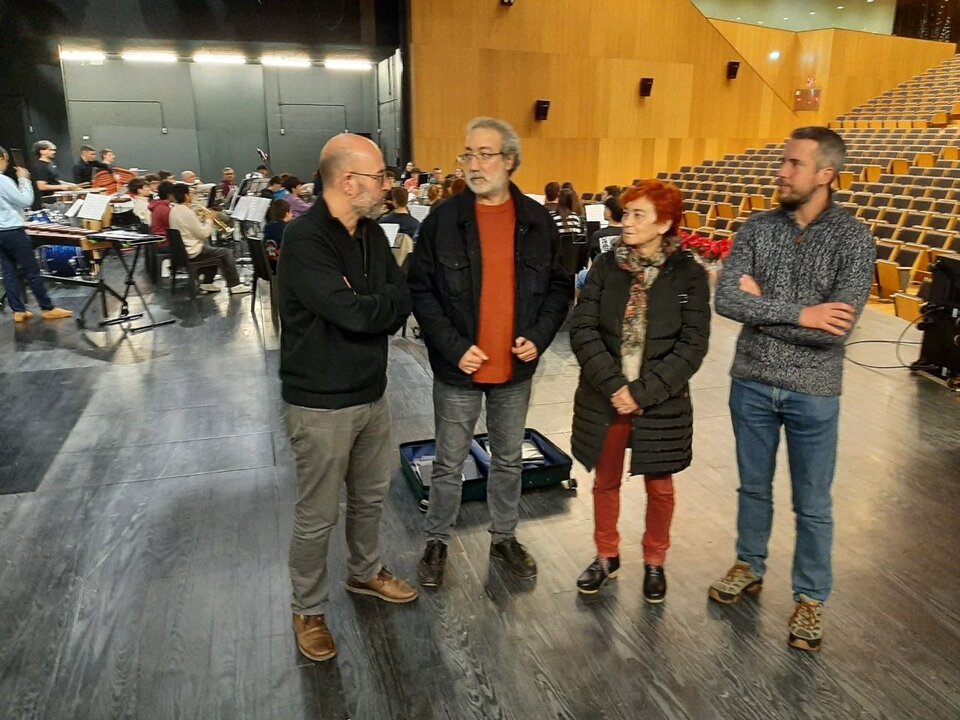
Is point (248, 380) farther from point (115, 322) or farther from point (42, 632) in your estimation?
point (42, 632)

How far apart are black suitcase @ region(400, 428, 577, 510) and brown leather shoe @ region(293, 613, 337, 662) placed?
900 mm

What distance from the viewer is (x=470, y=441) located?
8.00 feet

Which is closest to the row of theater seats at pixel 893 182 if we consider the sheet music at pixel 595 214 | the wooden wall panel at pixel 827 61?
the wooden wall panel at pixel 827 61

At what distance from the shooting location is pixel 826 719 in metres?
1.85

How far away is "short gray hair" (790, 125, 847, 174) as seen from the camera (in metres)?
1.90

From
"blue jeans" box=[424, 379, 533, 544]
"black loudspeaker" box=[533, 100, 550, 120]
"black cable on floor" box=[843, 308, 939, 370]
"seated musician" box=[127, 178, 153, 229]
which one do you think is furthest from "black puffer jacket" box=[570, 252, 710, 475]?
"black loudspeaker" box=[533, 100, 550, 120]

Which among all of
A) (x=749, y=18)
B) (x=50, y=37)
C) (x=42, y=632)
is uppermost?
(x=749, y=18)

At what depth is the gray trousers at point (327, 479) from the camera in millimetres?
1938

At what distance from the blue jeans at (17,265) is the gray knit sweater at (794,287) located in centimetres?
582

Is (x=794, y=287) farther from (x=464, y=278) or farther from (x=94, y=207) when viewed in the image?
(x=94, y=207)

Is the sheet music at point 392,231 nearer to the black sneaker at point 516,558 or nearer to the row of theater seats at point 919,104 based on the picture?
the black sneaker at point 516,558

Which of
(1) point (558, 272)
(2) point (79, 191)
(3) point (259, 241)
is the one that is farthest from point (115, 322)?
(1) point (558, 272)

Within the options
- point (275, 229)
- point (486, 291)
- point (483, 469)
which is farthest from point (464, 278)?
point (275, 229)

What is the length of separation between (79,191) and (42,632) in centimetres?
835
